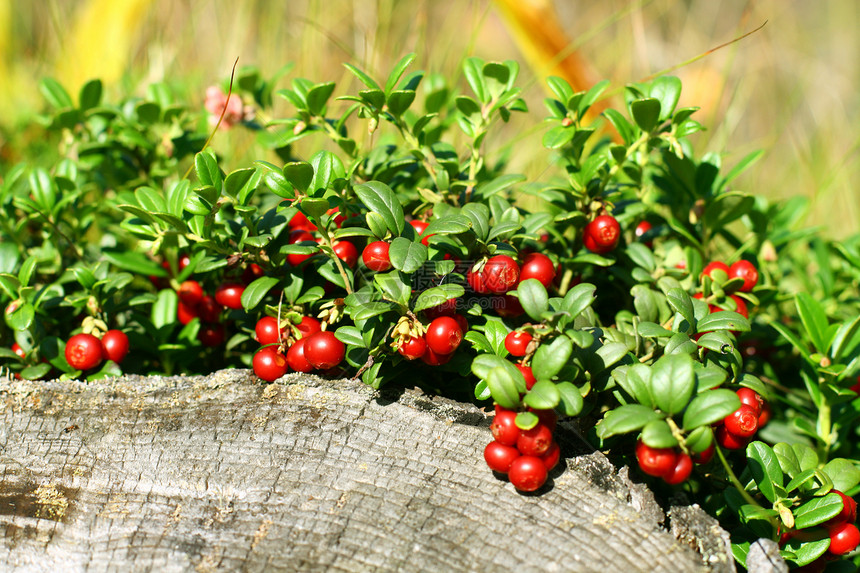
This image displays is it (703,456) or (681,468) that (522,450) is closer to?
(681,468)

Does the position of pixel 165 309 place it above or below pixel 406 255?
below

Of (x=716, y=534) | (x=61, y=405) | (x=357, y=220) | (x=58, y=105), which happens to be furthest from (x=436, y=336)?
(x=58, y=105)

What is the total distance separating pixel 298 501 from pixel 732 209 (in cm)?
191

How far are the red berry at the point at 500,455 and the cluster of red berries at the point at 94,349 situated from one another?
1328 millimetres

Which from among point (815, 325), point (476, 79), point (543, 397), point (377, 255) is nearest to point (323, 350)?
point (377, 255)

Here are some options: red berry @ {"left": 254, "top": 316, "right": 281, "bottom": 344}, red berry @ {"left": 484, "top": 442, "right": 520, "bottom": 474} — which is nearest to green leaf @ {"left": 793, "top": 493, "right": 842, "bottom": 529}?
red berry @ {"left": 484, "top": 442, "right": 520, "bottom": 474}

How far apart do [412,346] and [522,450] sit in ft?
1.29

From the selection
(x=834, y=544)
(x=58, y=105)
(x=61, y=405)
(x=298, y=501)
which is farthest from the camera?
(x=58, y=105)

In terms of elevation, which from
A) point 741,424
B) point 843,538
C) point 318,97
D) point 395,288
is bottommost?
point 843,538

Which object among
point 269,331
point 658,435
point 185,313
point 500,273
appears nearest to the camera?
point 658,435

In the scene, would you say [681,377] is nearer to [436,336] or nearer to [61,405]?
[436,336]

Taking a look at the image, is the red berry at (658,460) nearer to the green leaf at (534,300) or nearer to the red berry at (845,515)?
the green leaf at (534,300)

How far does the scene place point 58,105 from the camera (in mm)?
2822

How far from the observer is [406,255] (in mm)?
1635
